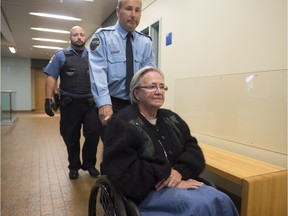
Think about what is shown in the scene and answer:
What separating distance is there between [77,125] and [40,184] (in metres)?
0.69

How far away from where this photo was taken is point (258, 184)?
1.43 metres

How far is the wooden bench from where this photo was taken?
1.42m

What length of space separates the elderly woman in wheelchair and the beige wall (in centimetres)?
75

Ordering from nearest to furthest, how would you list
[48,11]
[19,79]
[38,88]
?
1. [48,11]
2. [19,79]
3. [38,88]

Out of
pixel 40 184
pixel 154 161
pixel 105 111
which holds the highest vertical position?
pixel 105 111

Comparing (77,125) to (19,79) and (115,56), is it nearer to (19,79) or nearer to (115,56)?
(115,56)

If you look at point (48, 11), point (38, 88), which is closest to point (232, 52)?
point (48, 11)

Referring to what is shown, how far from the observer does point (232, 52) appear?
2.11 metres

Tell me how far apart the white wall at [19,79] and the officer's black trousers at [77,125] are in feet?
37.2

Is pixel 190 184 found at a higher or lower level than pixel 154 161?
lower

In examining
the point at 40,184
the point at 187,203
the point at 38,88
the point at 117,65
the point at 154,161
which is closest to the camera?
the point at 187,203

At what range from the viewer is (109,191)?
4.24 ft

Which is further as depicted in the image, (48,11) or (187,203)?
(48,11)

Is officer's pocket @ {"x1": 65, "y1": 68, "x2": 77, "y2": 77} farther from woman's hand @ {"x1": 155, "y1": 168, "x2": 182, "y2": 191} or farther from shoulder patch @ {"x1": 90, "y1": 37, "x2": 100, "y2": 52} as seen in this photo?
woman's hand @ {"x1": 155, "y1": 168, "x2": 182, "y2": 191}
